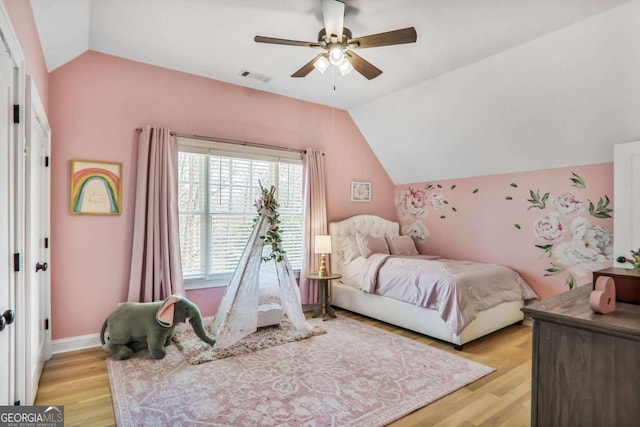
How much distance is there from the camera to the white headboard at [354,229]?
16.7 ft

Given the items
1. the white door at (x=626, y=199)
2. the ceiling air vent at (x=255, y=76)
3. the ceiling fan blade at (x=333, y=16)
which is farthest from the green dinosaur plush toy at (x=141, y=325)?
the white door at (x=626, y=199)

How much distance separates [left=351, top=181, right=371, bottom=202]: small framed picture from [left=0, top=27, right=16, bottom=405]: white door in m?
4.39

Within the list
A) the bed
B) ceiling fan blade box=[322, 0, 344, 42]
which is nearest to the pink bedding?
the bed

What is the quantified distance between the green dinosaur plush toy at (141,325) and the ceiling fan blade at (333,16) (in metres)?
2.75

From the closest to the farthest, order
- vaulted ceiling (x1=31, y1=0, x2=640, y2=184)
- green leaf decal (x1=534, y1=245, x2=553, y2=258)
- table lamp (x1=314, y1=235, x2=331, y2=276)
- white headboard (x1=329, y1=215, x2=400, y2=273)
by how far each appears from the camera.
Result: vaulted ceiling (x1=31, y1=0, x2=640, y2=184) < green leaf decal (x1=534, y1=245, x2=553, y2=258) < table lamp (x1=314, y1=235, x2=331, y2=276) < white headboard (x1=329, y1=215, x2=400, y2=273)

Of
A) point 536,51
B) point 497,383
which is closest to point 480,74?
point 536,51

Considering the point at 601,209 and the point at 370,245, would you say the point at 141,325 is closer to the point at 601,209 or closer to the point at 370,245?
the point at 370,245

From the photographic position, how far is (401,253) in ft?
17.1

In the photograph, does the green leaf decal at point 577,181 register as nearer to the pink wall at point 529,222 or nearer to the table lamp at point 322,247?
the pink wall at point 529,222

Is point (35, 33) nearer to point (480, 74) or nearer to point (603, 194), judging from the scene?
point (480, 74)

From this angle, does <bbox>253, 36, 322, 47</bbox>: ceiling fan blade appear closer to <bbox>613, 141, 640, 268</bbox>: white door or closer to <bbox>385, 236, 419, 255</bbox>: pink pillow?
<bbox>613, 141, 640, 268</bbox>: white door

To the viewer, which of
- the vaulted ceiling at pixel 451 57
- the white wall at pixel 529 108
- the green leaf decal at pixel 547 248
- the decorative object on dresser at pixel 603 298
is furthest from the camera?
the green leaf decal at pixel 547 248

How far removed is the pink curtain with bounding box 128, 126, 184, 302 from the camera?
3.62 metres

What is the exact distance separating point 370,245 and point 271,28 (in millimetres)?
3035
